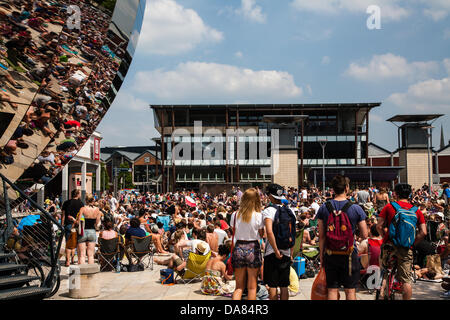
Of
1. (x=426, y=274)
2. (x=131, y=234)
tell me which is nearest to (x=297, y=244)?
(x=426, y=274)

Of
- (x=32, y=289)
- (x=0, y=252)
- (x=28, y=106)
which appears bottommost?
(x=32, y=289)

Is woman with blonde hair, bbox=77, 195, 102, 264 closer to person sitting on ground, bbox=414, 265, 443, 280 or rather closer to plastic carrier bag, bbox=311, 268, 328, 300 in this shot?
plastic carrier bag, bbox=311, 268, 328, 300

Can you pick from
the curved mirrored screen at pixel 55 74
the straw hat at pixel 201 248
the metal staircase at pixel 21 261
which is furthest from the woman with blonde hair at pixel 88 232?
the straw hat at pixel 201 248

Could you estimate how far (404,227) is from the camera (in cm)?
521

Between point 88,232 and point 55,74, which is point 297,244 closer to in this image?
point 88,232

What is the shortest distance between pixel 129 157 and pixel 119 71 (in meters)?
90.6

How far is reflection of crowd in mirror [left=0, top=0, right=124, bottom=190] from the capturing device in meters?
6.00

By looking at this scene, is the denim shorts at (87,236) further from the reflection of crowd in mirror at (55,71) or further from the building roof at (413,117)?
the building roof at (413,117)

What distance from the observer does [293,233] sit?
212 inches

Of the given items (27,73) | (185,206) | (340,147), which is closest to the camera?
(27,73)

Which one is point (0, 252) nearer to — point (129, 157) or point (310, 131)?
point (310, 131)

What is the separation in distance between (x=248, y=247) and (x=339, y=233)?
1.24 meters

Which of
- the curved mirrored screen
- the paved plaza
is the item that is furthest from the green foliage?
the paved plaza
